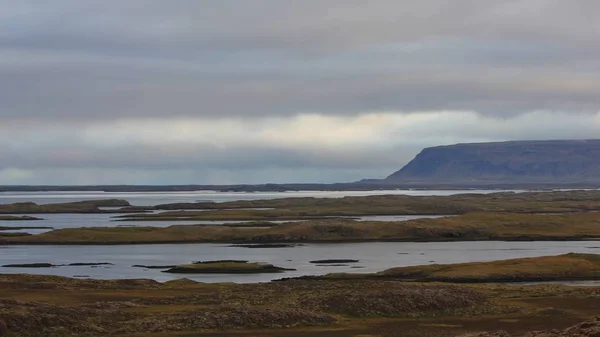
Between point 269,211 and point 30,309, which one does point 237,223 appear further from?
point 30,309

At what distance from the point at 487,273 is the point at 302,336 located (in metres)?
30.4

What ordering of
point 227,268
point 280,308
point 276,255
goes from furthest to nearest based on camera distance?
point 276,255 → point 227,268 → point 280,308

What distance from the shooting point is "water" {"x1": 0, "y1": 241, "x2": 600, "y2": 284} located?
7588cm

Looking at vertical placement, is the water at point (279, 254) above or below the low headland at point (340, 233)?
below

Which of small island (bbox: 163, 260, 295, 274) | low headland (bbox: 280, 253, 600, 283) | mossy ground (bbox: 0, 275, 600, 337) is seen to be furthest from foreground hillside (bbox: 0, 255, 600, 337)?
small island (bbox: 163, 260, 295, 274)

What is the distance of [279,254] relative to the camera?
95.6m

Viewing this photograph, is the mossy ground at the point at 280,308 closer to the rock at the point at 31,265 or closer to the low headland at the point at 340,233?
the rock at the point at 31,265

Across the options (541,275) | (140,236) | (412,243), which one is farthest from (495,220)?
(541,275)

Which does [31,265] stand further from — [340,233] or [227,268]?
[340,233]

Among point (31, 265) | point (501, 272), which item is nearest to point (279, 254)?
point (31, 265)

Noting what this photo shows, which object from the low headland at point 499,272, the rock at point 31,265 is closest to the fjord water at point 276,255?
the rock at point 31,265

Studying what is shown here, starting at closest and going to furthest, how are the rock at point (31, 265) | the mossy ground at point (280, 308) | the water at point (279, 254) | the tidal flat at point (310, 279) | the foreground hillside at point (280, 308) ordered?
1. the foreground hillside at point (280, 308)
2. the mossy ground at point (280, 308)
3. the tidal flat at point (310, 279)
4. the water at point (279, 254)
5. the rock at point (31, 265)

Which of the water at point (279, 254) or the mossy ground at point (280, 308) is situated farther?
the water at point (279, 254)

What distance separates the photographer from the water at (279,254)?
7588 centimetres
